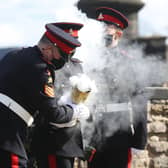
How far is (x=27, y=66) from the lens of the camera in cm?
479

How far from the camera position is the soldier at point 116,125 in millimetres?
5773

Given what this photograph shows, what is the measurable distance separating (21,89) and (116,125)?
1.35m

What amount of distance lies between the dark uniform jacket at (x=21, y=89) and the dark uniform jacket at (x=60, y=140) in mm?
568

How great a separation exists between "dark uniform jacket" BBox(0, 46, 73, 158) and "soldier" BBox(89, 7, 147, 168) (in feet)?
3.42

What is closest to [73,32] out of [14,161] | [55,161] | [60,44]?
[60,44]

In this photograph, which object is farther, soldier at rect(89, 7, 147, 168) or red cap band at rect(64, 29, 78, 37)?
soldier at rect(89, 7, 147, 168)

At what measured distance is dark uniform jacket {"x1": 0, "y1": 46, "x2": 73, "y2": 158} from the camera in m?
4.77

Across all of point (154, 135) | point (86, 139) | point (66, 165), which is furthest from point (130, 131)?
point (154, 135)

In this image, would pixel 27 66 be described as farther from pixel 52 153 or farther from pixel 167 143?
pixel 167 143

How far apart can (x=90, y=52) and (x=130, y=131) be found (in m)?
0.81

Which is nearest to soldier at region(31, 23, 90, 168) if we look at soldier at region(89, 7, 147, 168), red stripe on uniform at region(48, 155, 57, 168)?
red stripe on uniform at region(48, 155, 57, 168)

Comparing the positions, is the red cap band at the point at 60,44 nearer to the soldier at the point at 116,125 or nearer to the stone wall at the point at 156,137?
the soldier at the point at 116,125

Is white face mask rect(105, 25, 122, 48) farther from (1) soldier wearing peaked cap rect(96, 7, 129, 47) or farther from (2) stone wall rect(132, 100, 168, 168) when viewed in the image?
(2) stone wall rect(132, 100, 168, 168)

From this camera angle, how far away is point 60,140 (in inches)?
213
